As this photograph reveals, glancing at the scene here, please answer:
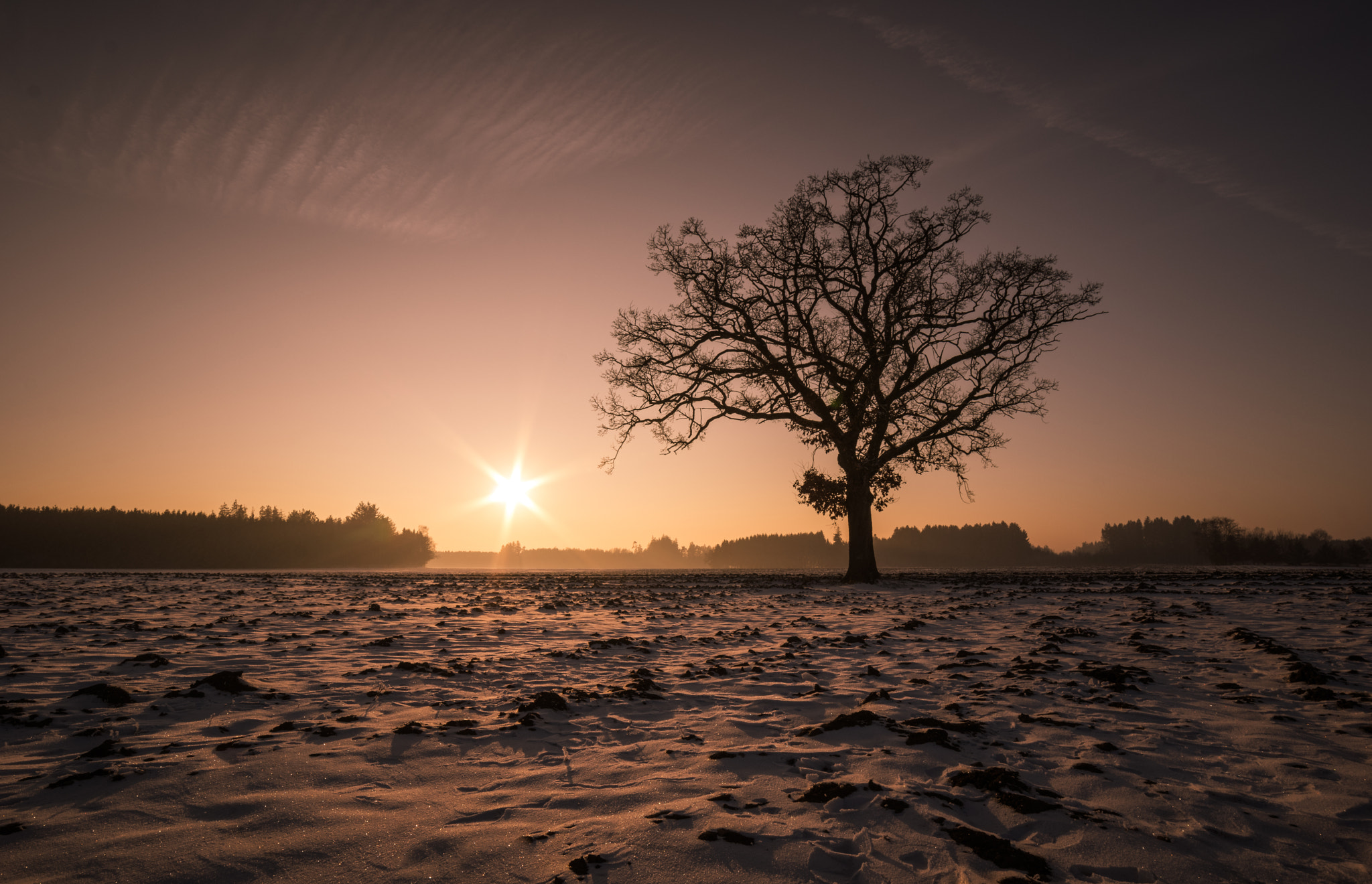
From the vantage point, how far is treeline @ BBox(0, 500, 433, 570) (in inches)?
2849

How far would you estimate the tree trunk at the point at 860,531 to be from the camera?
69.6ft

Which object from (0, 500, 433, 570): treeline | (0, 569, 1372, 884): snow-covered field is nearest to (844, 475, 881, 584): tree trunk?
(0, 569, 1372, 884): snow-covered field

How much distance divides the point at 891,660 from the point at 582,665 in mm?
3735

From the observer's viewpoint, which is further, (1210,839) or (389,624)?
(389,624)

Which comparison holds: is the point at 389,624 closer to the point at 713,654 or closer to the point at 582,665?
the point at 582,665

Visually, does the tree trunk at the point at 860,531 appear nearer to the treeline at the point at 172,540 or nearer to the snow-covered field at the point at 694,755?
the snow-covered field at the point at 694,755

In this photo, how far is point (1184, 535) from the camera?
79750 mm

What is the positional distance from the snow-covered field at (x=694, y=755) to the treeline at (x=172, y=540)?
82.1 m

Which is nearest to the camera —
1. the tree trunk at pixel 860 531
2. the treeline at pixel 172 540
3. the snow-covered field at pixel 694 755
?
the snow-covered field at pixel 694 755

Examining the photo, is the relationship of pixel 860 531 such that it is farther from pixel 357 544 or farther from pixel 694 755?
pixel 357 544

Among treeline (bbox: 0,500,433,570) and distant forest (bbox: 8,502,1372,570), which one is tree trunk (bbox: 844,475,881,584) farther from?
treeline (bbox: 0,500,433,570)

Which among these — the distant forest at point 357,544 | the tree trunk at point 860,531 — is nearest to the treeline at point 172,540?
the distant forest at point 357,544

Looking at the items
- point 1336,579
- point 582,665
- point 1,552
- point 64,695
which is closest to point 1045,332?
point 1336,579

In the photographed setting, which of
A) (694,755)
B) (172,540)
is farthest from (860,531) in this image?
(172,540)
